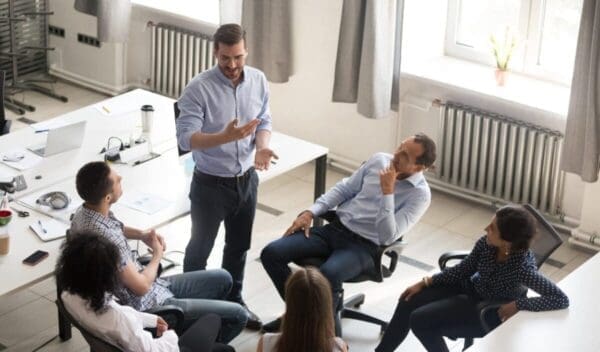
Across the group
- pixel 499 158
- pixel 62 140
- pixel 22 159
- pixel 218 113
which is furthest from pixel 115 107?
pixel 499 158

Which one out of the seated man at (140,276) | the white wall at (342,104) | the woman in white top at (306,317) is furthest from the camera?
the white wall at (342,104)

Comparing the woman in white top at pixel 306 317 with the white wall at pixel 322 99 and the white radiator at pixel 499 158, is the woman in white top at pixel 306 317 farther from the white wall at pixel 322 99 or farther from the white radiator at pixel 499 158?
the white wall at pixel 322 99

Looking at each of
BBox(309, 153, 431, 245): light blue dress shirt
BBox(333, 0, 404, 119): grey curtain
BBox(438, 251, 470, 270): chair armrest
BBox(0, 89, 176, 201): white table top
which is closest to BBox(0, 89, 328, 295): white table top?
BBox(0, 89, 176, 201): white table top

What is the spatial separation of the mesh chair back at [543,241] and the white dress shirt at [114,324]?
5.81ft

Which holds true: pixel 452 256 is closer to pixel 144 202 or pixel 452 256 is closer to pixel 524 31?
pixel 144 202

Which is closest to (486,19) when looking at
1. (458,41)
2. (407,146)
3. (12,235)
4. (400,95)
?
(458,41)

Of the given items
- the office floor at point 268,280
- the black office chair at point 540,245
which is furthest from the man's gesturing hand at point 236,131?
the black office chair at point 540,245

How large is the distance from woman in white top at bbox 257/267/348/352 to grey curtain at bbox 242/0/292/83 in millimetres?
3927

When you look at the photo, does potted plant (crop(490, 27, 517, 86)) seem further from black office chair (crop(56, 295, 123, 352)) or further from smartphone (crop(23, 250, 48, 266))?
black office chair (crop(56, 295, 123, 352))

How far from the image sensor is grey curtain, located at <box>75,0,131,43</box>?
8070 millimetres

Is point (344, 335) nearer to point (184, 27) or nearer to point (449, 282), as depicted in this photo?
point (449, 282)

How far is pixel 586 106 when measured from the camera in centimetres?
589

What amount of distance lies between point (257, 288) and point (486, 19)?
254 cm

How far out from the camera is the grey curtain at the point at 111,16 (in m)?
8.07
